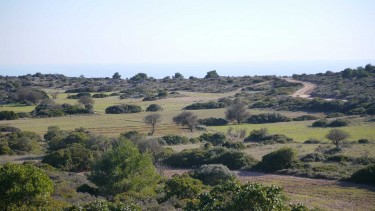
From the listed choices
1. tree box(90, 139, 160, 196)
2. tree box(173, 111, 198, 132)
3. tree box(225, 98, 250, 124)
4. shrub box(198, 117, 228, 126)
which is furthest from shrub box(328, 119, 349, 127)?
tree box(90, 139, 160, 196)

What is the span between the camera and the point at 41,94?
246 feet

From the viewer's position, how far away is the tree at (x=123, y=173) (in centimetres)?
2044

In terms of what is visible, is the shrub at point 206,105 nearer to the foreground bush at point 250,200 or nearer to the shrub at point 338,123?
the shrub at point 338,123

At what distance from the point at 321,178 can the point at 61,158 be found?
16420 mm

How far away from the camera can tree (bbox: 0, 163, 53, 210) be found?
14117 millimetres

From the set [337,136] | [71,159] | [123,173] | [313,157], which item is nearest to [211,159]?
[313,157]

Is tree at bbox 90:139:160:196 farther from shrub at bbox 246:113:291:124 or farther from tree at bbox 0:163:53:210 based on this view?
shrub at bbox 246:113:291:124

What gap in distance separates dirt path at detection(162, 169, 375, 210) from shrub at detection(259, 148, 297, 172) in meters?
1.04

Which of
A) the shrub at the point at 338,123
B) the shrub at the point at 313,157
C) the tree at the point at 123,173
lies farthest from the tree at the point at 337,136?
the tree at the point at 123,173

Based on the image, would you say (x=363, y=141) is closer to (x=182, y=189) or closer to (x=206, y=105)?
(x=182, y=189)

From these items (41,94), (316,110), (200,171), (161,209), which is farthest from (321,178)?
(41,94)

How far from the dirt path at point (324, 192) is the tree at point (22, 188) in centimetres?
980

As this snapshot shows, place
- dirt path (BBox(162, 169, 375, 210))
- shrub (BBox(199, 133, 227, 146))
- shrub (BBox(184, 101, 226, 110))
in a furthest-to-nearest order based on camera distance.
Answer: shrub (BBox(184, 101, 226, 110))
shrub (BBox(199, 133, 227, 146))
dirt path (BBox(162, 169, 375, 210))

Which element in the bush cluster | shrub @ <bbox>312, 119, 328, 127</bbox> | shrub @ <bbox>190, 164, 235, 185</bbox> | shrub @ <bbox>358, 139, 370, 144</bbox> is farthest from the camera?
shrub @ <bbox>312, 119, 328, 127</bbox>
